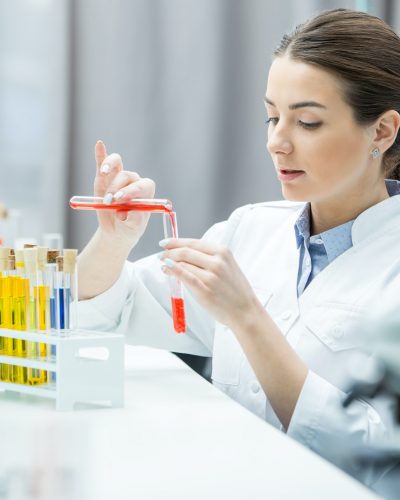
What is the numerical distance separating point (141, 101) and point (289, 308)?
3.00 ft

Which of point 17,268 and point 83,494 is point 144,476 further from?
point 17,268

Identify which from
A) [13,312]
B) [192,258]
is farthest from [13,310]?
[192,258]

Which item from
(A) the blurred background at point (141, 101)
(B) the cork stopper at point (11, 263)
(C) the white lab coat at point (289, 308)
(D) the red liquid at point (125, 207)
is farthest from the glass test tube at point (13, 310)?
(A) the blurred background at point (141, 101)

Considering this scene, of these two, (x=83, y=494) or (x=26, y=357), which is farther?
(x=26, y=357)

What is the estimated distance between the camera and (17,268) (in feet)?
3.13

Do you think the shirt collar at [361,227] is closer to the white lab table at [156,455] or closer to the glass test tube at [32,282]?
the white lab table at [156,455]

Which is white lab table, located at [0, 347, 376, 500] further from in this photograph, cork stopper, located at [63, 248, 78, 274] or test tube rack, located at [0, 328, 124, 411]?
cork stopper, located at [63, 248, 78, 274]

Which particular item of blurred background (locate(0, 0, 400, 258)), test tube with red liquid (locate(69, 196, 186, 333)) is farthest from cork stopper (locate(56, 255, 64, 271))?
blurred background (locate(0, 0, 400, 258))

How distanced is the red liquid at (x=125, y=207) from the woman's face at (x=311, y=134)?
226mm

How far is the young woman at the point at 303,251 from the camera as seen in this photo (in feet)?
3.33

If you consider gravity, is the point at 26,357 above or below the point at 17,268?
below

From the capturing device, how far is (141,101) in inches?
75.5

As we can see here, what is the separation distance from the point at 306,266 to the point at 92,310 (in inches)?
14.1

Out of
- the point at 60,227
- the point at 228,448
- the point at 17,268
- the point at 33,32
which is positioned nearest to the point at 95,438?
the point at 228,448
